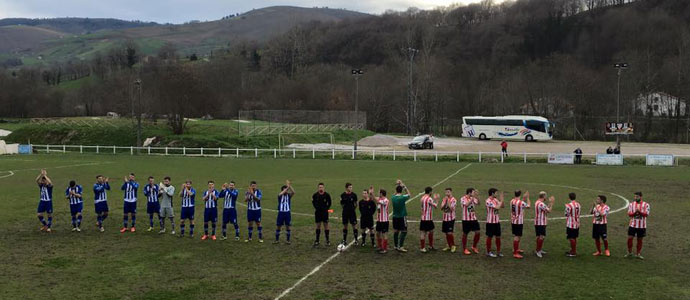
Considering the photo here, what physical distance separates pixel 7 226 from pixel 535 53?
13574 cm

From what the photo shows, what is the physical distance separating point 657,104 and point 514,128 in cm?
2791

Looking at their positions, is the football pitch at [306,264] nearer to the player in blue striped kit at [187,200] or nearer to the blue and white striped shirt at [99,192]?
the player in blue striped kit at [187,200]

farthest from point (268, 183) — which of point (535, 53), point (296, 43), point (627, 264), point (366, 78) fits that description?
point (535, 53)

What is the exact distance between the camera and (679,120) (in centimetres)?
7925

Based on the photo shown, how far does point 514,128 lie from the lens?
76.1m

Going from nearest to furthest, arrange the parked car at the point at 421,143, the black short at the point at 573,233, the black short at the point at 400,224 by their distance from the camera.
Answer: the black short at the point at 573,233
the black short at the point at 400,224
the parked car at the point at 421,143

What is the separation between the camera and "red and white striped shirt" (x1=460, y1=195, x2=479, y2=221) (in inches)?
620

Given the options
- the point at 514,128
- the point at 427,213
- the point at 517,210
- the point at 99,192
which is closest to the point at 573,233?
the point at 517,210

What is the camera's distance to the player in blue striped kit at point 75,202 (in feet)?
60.7

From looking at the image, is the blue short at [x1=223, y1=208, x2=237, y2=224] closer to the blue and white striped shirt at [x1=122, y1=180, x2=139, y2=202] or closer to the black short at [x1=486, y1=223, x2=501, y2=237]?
the blue and white striped shirt at [x1=122, y1=180, x2=139, y2=202]

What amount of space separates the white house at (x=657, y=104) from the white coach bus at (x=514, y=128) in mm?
17600

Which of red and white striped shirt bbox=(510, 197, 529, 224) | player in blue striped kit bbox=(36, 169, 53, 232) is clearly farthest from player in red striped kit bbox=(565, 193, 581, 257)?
player in blue striped kit bbox=(36, 169, 53, 232)

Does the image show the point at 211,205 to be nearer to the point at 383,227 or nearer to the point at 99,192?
the point at 99,192

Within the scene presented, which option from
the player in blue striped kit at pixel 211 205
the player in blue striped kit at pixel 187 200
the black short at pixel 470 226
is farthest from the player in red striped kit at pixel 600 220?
the player in blue striped kit at pixel 187 200
